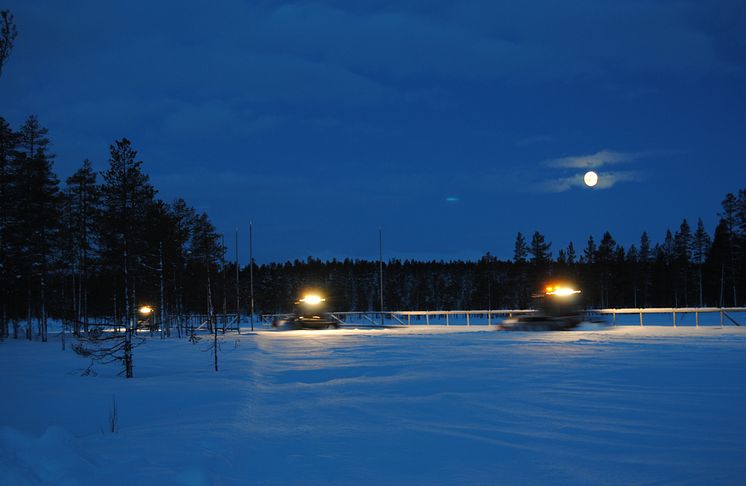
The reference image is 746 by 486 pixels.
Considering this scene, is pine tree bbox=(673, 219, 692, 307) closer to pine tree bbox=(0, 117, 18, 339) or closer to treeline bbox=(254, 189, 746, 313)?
treeline bbox=(254, 189, 746, 313)

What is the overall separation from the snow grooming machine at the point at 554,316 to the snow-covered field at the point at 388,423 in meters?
14.1

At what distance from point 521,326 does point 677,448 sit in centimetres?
2509

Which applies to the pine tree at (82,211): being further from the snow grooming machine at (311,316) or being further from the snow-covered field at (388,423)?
the snow-covered field at (388,423)

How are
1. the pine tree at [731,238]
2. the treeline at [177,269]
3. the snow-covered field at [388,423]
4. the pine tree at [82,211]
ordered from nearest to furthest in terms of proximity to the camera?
the snow-covered field at [388,423], the treeline at [177,269], the pine tree at [82,211], the pine tree at [731,238]

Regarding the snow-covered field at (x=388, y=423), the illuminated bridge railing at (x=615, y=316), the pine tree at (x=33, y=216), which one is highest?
the pine tree at (x=33, y=216)

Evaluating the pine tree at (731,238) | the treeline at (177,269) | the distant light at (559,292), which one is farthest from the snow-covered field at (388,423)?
the pine tree at (731,238)

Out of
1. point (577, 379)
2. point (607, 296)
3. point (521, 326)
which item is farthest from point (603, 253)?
point (577, 379)

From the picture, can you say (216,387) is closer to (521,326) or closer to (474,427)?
(474,427)

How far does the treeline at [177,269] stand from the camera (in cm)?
2734

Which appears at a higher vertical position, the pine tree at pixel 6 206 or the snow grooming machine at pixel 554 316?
the pine tree at pixel 6 206

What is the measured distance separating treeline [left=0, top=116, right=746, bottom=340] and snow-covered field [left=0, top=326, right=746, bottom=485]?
5385 millimetres

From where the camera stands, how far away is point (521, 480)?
18.6ft

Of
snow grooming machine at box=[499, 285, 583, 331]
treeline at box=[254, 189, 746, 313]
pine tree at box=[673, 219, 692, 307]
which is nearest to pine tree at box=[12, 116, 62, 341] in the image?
snow grooming machine at box=[499, 285, 583, 331]

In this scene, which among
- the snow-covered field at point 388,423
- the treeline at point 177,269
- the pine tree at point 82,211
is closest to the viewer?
the snow-covered field at point 388,423
